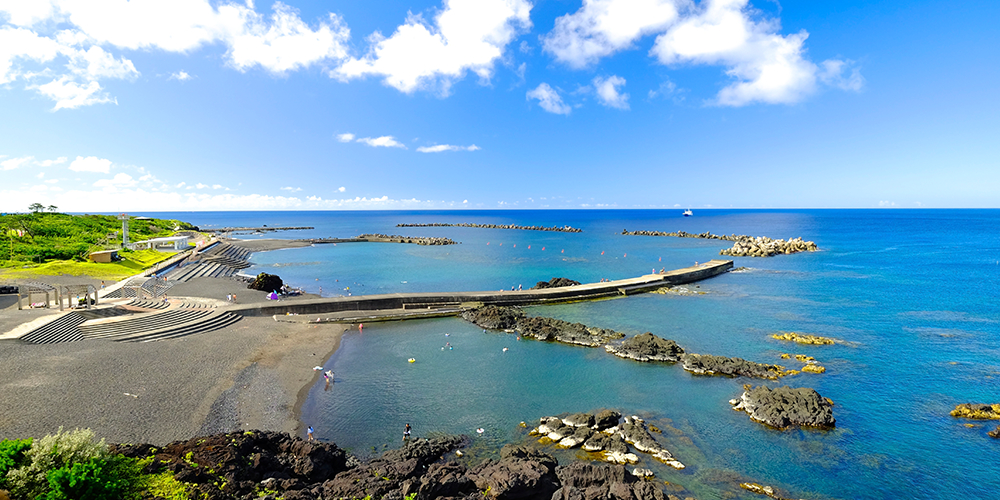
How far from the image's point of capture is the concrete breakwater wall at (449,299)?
1416 inches

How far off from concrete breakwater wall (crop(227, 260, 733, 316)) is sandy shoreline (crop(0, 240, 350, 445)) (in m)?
6.55

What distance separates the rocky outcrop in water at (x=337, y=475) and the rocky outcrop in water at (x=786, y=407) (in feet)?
29.7

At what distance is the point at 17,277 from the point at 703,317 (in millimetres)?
63892

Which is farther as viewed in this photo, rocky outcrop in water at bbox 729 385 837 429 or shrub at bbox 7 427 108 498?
rocky outcrop in water at bbox 729 385 837 429

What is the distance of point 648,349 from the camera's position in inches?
1090

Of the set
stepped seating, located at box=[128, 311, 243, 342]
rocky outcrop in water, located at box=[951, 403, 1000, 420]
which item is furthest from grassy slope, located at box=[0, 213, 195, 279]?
rocky outcrop in water, located at box=[951, 403, 1000, 420]

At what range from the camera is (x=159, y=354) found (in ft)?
78.0

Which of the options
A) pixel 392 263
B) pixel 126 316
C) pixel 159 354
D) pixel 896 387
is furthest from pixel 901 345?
pixel 392 263

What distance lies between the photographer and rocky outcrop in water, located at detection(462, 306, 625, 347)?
31.2 metres

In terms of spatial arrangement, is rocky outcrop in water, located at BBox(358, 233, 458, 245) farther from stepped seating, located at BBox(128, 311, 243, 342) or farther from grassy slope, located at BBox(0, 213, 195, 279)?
stepped seating, located at BBox(128, 311, 243, 342)

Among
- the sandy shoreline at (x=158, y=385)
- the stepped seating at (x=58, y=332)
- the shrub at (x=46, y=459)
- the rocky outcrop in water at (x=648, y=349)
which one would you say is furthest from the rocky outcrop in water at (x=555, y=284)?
the shrub at (x=46, y=459)

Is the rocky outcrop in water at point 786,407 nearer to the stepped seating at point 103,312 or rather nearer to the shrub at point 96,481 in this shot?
the shrub at point 96,481

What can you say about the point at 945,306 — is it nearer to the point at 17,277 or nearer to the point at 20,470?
the point at 20,470

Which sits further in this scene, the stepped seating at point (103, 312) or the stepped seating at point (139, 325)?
the stepped seating at point (103, 312)
